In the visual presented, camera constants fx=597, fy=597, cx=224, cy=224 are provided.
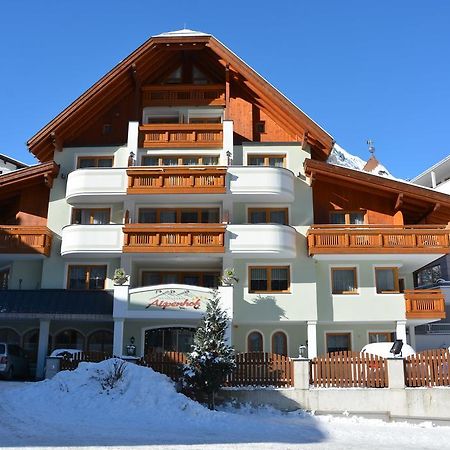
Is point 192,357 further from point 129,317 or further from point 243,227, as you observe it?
point 243,227

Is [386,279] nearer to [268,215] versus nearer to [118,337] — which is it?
[268,215]

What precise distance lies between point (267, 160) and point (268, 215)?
9.22ft

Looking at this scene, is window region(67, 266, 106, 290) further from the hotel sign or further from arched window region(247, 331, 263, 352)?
arched window region(247, 331, 263, 352)

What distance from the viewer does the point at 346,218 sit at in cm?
2848

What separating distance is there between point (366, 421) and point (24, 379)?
46.5 feet

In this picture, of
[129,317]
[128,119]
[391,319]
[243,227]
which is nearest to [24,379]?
[129,317]

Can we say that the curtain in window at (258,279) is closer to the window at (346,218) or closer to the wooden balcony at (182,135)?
the window at (346,218)

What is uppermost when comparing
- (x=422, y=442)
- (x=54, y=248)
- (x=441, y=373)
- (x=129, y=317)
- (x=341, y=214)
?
(x=341, y=214)

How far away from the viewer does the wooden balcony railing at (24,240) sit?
27.0 metres

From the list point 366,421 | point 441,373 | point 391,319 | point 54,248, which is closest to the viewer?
point 366,421

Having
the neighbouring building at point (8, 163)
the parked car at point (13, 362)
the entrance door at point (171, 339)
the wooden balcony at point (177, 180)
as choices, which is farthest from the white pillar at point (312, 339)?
the neighbouring building at point (8, 163)

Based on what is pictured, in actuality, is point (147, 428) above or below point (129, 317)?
below

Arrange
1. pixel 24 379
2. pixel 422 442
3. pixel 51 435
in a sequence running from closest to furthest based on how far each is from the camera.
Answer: pixel 51 435 → pixel 422 442 → pixel 24 379

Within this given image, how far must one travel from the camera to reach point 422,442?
47.4 ft
